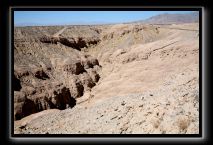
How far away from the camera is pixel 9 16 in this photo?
5.48 meters

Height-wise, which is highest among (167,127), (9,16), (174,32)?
(174,32)

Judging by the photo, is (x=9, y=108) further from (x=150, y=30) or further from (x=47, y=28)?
(x=150, y=30)

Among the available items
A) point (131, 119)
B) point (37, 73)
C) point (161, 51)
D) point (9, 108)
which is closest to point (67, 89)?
point (37, 73)

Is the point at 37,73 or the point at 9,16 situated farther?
the point at 37,73

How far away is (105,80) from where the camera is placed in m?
18.4

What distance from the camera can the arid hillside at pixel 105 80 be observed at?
6.70m

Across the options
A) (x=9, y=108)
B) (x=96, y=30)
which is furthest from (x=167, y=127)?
(x=96, y=30)

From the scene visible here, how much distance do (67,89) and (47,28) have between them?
20.0ft

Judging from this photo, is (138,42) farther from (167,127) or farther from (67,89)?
(167,127)

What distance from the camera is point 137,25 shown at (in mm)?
24953

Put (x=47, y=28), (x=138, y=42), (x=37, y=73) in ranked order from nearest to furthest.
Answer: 1. (x=37, y=73)
2. (x=47, y=28)
3. (x=138, y=42)

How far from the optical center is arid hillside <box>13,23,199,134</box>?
264 inches
